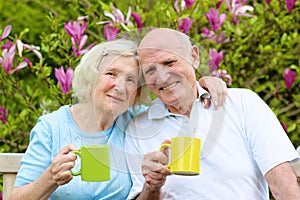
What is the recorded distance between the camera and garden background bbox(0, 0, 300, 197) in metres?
3.31

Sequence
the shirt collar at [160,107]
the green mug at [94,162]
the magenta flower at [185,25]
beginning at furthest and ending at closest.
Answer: the magenta flower at [185,25]
the shirt collar at [160,107]
the green mug at [94,162]

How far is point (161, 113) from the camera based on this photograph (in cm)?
265

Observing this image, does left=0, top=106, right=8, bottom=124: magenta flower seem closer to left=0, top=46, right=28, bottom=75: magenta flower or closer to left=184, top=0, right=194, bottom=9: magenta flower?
left=0, top=46, right=28, bottom=75: magenta flower

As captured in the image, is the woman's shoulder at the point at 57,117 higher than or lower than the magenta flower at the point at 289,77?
higher

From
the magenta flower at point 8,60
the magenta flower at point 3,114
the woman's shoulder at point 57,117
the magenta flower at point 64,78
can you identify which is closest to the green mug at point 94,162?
the woman's shoulder at point 57,117

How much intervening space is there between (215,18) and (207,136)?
3.40 feet

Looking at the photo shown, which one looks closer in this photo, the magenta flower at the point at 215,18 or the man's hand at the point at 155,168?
the man's hand at the point at 155,168

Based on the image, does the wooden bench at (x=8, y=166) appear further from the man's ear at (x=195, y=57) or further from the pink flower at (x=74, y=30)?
the man's ear at (x=195, y=57)

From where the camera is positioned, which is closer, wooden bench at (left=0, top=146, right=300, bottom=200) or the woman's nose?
the woman's nose

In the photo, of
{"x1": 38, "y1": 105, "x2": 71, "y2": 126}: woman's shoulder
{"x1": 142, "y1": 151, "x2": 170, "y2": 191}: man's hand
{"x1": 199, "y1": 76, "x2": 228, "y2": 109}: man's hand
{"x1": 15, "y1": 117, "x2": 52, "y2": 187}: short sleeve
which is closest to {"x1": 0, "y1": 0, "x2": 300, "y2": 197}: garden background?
{"x1": 38, "y1": 105, "x2": 71, "y2": 126}: woman's shoulder

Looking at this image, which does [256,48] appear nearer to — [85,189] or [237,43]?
[237,43]

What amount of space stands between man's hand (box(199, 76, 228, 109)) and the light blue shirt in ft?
0.89

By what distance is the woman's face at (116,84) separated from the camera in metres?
2.48

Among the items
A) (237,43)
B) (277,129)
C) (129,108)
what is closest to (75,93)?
(129,108)
